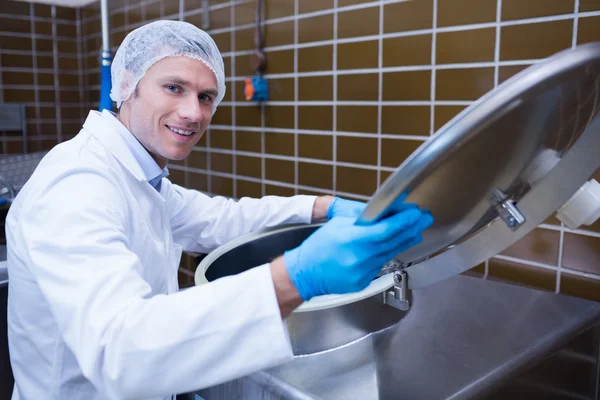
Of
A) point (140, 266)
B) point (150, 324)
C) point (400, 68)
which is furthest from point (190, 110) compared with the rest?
point (400, 68)

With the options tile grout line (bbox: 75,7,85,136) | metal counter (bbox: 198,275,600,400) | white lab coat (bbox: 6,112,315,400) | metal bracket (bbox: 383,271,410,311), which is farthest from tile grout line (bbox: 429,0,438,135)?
tile grout line (bbox: 75,7,85,136)

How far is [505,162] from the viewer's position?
0.63 meters

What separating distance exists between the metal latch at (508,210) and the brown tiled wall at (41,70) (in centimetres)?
267

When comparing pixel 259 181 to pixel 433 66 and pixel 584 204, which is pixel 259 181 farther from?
pixel 584 204

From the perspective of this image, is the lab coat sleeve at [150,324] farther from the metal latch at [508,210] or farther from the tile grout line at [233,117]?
the tile grout line at [233,117]

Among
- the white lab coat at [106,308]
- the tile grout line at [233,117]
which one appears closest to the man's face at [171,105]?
the white lab coat at [106,308]

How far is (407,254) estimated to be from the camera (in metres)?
0.83

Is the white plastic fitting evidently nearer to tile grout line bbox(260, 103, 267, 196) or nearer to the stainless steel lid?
the stainless steel lid

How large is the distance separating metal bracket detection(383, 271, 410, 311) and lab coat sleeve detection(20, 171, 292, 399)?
336 mm

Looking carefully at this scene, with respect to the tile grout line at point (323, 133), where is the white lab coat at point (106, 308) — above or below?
below

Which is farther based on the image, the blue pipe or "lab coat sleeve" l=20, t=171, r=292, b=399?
the blue pipe

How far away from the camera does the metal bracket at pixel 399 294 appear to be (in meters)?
0.93

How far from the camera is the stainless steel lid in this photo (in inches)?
21.0

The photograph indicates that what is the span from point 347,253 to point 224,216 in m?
0.76
